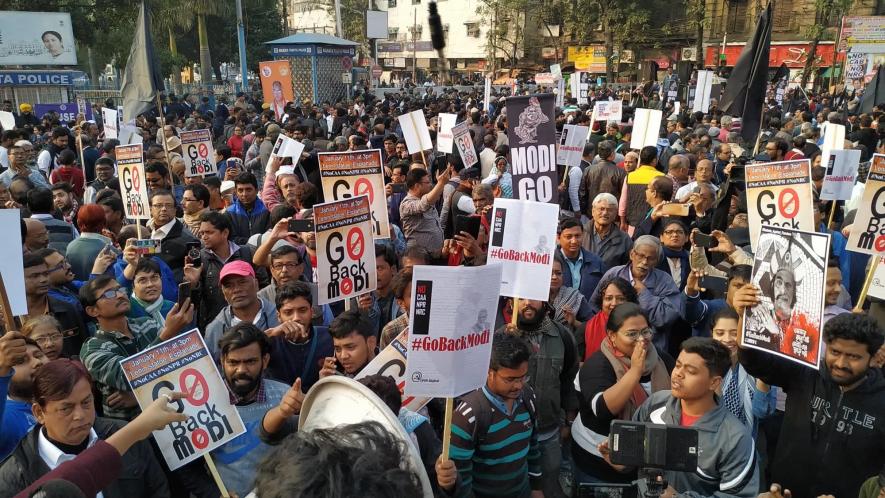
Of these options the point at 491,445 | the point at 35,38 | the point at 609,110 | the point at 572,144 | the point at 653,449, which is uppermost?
the point at 35,38

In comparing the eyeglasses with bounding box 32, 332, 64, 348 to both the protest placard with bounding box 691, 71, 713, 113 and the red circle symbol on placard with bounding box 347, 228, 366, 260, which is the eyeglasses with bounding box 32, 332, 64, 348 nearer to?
the red circle symbol on placard with bounding box 347, 228, 366, 260

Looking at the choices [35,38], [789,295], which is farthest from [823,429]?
[35,38]

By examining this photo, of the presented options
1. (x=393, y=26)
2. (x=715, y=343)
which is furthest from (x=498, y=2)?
(x=715, y=343)

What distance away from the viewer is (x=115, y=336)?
4.13m

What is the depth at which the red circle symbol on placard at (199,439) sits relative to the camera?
10.6ft

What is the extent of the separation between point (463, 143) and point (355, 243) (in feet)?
18.6

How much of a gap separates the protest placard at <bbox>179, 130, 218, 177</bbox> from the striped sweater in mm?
7482

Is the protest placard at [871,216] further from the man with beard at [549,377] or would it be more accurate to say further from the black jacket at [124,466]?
the black jacket at [124,466]

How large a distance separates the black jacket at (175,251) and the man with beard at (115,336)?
5.56ft

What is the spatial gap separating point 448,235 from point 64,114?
1769 centimetres

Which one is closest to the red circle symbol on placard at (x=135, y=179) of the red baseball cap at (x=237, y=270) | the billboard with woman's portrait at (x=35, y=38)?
the red baseball cap at (x=237, y=270)

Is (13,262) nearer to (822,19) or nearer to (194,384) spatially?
(194,384)

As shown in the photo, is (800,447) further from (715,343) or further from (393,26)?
(393,26)

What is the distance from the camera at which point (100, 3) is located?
32.4 m
